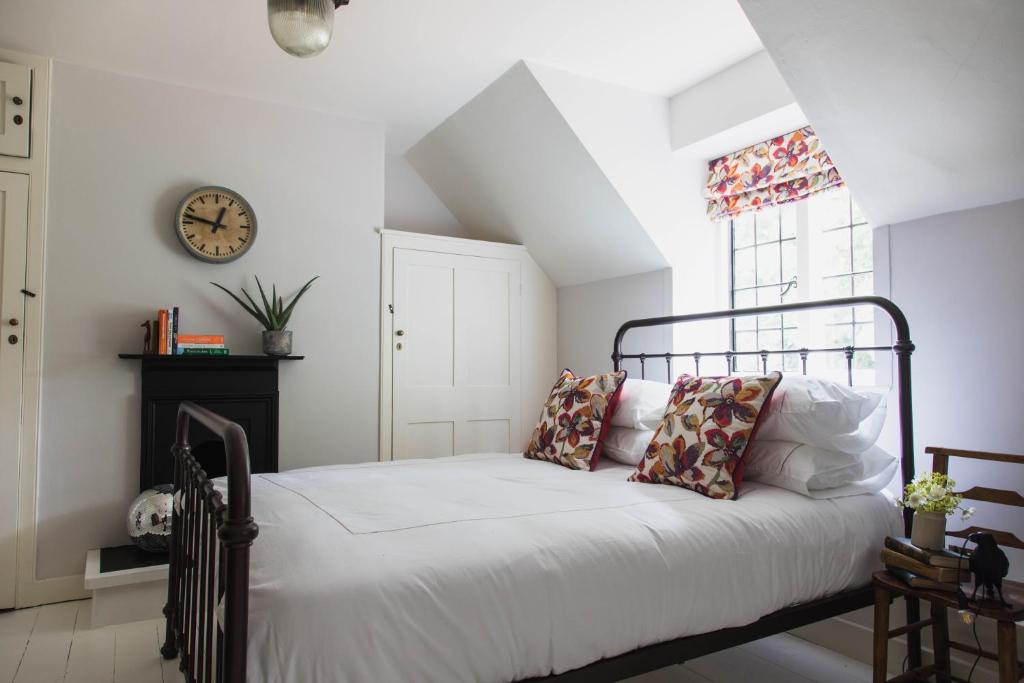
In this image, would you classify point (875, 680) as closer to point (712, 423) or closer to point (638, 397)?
point (712, 423)

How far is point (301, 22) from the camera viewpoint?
1612 millimetres

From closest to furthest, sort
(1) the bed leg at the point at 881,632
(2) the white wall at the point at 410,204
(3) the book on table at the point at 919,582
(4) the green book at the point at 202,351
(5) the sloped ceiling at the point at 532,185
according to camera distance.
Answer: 1. (3) the book on table at the point at 919,582
2. (1) the bed leg at the point at 881,632
3. (4) the green book at the point at 202,351
4. (5) the sloped ceiling at the point at 532,185
5. (2) the white wall at the point at 410,204

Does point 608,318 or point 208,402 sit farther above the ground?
point 608,318

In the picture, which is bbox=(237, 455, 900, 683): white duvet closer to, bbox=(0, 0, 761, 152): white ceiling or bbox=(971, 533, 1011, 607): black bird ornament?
bbox=(971, 533, 1011, 607): black bird ornament

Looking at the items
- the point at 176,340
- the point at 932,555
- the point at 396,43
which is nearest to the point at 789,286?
the point at 932,555

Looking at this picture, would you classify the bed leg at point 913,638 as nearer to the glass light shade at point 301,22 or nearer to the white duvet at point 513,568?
the white duvet at point 513,568

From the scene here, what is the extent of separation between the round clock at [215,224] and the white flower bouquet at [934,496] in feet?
10.00

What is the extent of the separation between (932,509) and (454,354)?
277 centimetres

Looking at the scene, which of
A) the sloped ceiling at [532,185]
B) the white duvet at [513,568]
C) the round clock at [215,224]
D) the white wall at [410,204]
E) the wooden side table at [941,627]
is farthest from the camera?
the white wall at [410,204]

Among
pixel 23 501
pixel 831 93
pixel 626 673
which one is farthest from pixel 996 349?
pixel 23 501

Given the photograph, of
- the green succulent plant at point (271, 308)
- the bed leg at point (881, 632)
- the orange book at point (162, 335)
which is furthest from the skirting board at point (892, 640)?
the orange book at point (162, 335)

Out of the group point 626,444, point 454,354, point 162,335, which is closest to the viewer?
point 626,444

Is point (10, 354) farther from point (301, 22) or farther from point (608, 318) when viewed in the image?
point (608, 318)

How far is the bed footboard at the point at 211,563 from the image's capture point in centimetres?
107
